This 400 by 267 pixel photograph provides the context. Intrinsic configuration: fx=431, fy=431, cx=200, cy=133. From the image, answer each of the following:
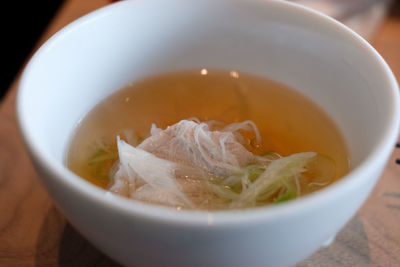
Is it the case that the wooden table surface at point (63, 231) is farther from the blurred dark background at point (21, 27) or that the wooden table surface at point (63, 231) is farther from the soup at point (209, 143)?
the blurred dark background at point (21, 27)

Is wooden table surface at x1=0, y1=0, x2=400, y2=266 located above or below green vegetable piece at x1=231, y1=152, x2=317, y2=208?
below

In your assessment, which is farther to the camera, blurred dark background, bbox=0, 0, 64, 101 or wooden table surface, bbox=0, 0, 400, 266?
blurred dark background, bbox=0, 0, 64, 101

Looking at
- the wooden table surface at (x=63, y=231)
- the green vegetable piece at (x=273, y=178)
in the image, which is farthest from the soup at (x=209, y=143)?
the wooden table surface at (x=63, y=231)

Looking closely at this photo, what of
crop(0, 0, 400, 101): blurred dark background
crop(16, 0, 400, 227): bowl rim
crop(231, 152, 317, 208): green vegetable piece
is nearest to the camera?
crop(16, 0, 400, 227): bowl rim

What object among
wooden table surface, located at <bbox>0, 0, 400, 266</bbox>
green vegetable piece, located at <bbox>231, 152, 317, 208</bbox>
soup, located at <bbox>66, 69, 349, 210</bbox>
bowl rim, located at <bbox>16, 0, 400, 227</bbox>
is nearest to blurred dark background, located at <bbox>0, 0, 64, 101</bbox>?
wooden table surface, located at <bbox>0, 0, 400, 266</bbox>

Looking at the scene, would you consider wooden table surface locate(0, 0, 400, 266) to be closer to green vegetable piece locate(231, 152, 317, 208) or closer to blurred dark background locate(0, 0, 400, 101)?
green vegetable piece locate(231, 152, 317, 208)

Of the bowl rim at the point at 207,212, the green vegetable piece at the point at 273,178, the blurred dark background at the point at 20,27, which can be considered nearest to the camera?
the bowl rim at the point at 207,212
